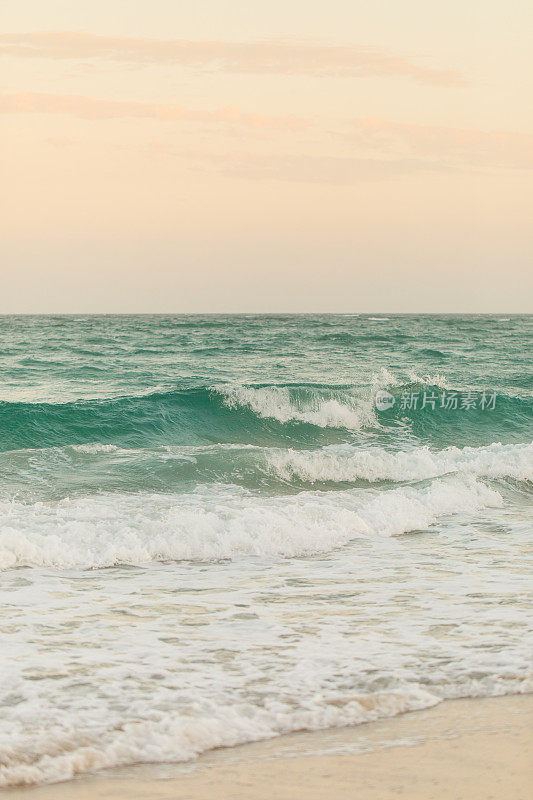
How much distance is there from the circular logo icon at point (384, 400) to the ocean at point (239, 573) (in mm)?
594

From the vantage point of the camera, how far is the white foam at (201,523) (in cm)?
740

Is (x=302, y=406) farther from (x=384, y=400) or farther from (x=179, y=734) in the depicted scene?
(x=179, y=734)

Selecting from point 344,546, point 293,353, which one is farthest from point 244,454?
point 293,353

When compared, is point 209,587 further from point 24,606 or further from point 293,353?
point 293,353

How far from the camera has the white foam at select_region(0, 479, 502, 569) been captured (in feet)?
24.3

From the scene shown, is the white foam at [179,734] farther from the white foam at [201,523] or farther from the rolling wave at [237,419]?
the rolling wave at [237,419]

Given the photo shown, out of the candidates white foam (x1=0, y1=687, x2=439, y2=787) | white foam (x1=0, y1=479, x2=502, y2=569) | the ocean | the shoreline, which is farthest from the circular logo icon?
the shoreline

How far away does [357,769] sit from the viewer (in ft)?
11.3

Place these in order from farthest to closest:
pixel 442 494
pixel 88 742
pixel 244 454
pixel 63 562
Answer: pixel 244 454 < pixel 442 494 < pixel 63 562 < pixel 88 742

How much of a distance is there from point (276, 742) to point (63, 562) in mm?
3856

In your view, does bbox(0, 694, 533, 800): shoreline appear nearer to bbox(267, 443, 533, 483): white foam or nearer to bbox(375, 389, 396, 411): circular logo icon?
bbox(267, 443, 533, 483): white foam

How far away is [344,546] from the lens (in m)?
8.17

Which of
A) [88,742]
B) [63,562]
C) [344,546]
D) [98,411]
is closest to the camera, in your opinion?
[88,742]

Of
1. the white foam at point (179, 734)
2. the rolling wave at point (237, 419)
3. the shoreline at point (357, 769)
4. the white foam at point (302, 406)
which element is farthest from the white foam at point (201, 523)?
the white foam at point (302, 406)
